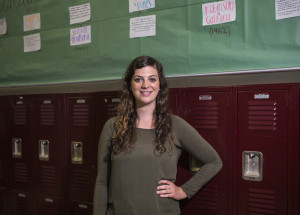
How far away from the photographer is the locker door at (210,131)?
1.77 meters

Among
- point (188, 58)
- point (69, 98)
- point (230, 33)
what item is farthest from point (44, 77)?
point (230, 33)

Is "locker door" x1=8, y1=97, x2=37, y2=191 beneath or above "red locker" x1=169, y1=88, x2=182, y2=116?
beneath

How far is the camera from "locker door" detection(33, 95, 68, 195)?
244cm

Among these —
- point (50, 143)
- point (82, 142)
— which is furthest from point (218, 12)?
point (50, 143)

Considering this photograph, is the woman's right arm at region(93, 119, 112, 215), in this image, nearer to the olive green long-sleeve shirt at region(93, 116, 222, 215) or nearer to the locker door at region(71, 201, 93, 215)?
the olive green long-sleeve shirt at region(93, 116, 222, 215)

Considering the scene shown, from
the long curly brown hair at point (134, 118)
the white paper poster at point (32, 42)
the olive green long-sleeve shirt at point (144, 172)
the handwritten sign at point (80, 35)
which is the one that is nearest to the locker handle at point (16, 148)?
the white paper poster at point (32, 42)

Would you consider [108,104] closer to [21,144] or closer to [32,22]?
[21,144]

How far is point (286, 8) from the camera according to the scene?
1744 mm

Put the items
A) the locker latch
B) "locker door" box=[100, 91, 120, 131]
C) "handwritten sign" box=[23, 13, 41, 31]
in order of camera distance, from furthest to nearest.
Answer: "handwritten sign" box=[23, 13, 41, 31]
"locker door" box=[100, 91, 120, 131]
the locker latch

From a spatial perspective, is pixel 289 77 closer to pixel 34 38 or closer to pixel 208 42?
pixel 208 42

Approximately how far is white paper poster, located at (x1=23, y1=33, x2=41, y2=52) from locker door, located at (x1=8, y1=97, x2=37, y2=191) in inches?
23.4

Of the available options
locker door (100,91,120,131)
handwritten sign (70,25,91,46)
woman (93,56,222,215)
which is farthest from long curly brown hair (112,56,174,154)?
handwritten sign (70,25,91,46)

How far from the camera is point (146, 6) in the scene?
2.26 m

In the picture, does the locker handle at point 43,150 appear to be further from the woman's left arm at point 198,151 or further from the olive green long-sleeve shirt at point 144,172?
the woman's left arm at point 198,151
